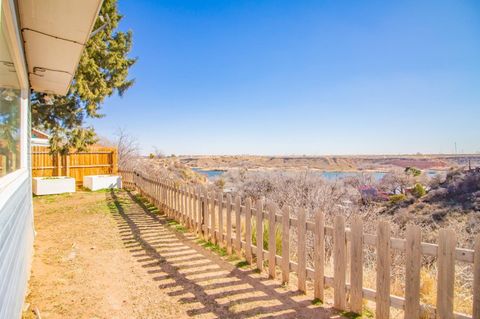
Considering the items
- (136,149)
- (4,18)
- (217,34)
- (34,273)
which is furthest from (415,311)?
(136,149)

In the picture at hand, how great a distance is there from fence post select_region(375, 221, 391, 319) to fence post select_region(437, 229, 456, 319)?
45cm

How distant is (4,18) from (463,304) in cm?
540

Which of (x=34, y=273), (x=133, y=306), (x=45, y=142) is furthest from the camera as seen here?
(x=45, y=142)

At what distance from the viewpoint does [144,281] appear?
4.11 m

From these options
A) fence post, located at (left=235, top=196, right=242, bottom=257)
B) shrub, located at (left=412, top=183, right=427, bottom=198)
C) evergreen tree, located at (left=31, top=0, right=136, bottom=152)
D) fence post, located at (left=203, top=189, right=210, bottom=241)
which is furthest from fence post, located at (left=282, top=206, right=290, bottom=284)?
shrub, located at (left=412, top=183, right=427, bottom=198)

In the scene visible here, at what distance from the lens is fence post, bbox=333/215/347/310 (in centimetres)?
335

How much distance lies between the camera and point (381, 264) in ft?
10.0

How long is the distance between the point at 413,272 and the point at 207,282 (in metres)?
2.52

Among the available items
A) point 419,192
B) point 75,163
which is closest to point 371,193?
point 419,192

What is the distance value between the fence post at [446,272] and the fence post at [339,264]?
0.92 m

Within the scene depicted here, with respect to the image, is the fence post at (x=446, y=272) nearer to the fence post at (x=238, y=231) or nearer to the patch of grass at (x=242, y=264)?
the patch of grass at (x=242, y=264)

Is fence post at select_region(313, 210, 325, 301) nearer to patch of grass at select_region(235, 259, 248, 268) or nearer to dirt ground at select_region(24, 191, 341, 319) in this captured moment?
dirt ground at select_region(24, 191, 341, 319)

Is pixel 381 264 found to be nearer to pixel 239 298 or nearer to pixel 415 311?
pixel 415 311

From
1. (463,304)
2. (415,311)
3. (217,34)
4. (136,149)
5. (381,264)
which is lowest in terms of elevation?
(463,304)
